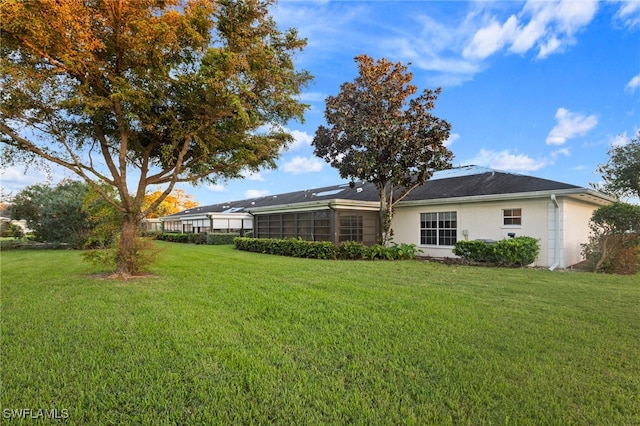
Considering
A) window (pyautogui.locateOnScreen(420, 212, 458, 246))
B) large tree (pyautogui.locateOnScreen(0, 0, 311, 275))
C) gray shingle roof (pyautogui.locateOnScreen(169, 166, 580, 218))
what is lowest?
window (pyautogui.locateOnScreen(420, 212, 458, 246))

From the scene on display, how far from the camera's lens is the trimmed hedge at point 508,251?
11133mm

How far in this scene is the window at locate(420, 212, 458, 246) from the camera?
570 inches

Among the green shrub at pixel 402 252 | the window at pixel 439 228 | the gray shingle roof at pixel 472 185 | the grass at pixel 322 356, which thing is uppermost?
the gray shingle roof at pixel 472 185

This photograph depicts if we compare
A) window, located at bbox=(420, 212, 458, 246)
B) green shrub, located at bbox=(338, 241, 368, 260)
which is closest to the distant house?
window, located at bbox=(420, 212, 458, 246)

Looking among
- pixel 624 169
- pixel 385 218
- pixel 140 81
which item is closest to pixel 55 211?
pixel 140 81

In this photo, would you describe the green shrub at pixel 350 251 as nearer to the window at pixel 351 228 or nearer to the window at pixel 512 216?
the window at pixel 351 228

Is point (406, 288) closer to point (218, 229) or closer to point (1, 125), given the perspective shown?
point (1, 125)

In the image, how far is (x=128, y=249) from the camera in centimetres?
877

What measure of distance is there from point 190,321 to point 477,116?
12.8m

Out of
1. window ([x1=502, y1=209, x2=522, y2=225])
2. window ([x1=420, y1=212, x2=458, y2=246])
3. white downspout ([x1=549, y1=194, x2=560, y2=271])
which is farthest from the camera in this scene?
window ([x1=420, y1=212, x2=458, y2=246])

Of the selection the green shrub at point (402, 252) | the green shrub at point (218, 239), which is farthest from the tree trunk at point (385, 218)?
the green shrub at point (218, 239)

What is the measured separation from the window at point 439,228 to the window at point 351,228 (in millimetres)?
2853

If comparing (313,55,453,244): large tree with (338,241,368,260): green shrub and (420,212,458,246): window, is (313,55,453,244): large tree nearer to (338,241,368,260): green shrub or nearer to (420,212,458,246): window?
(420,212,458,246): window

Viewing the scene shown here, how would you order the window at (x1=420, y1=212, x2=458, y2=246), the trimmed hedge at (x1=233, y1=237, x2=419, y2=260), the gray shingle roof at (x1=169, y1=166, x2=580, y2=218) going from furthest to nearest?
1. the window at (x1=420, y1=212, x2=458, y2=246)
2. the trimmed hedge at (x1=233, y1=237, x2=419, y2=260)
3. the gray shingle roof at (x1=169, y1=166, x2=580, y2=218)
